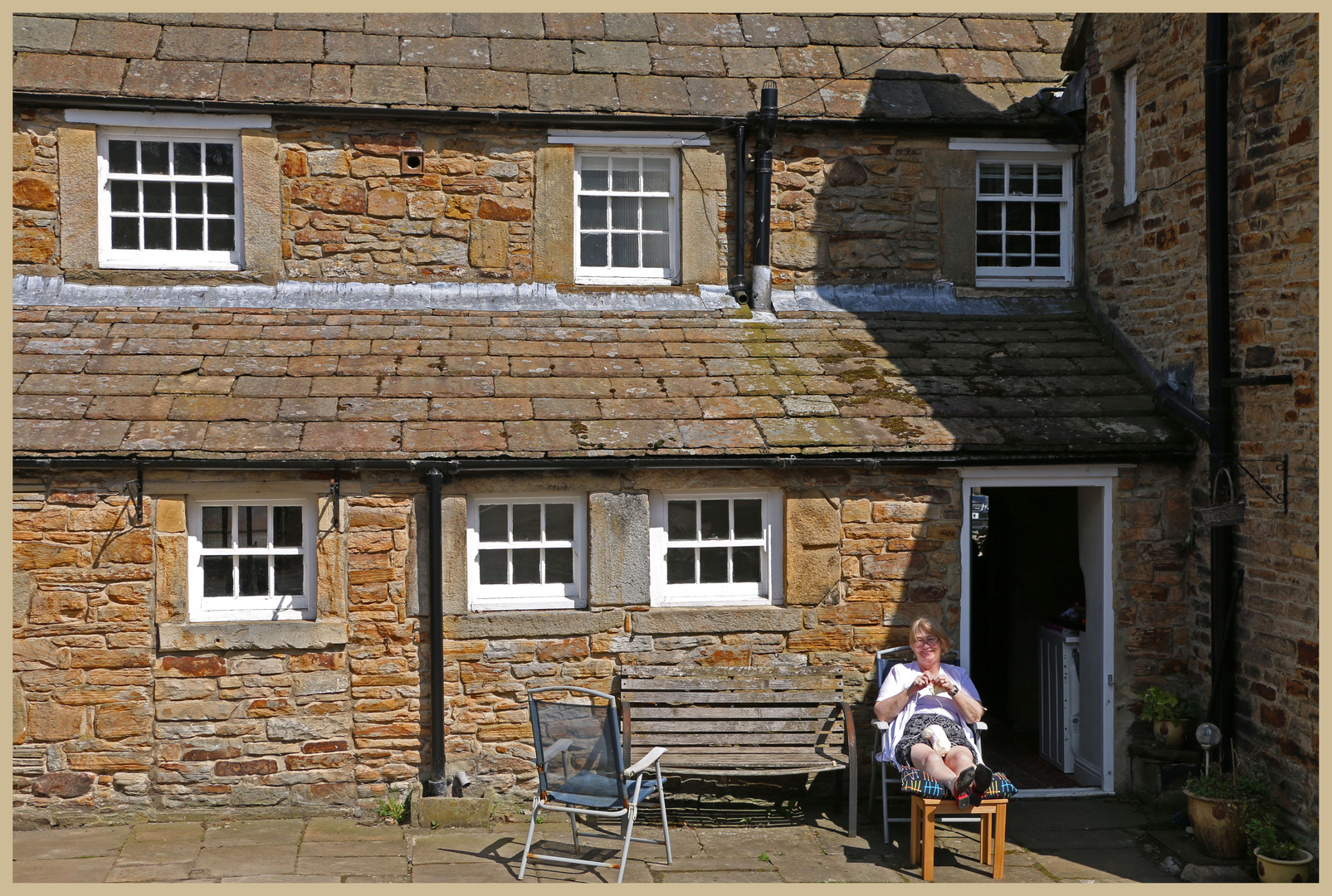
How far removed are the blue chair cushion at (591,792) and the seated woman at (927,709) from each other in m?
1.61

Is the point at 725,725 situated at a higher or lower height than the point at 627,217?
lower

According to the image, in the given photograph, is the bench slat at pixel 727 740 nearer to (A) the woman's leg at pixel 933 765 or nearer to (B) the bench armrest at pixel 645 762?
(B) the bench armrest at pixel 645 762

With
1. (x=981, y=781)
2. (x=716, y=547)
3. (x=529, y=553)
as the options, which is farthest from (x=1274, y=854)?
(x=529, y=553)

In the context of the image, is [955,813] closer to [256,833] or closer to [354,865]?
[354,865]

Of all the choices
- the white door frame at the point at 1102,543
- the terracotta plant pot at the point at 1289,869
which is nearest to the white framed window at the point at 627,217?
the white door frame at the point at 1102,543

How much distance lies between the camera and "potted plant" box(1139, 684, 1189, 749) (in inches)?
320

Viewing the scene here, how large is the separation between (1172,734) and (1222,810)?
1.02 metres

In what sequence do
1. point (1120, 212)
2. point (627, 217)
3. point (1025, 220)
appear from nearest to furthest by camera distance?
point (1120, 212) → point (627, 217) → point (1025, 220)

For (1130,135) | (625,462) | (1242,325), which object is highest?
(1130,135)

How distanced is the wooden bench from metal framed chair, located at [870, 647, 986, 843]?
0.22 meters

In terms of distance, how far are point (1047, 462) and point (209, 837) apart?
237 inches

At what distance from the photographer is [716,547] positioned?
331 inches

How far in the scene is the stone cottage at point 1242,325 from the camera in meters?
7.05

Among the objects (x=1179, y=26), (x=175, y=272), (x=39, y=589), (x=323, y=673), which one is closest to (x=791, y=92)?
(x=1179, y=26)
